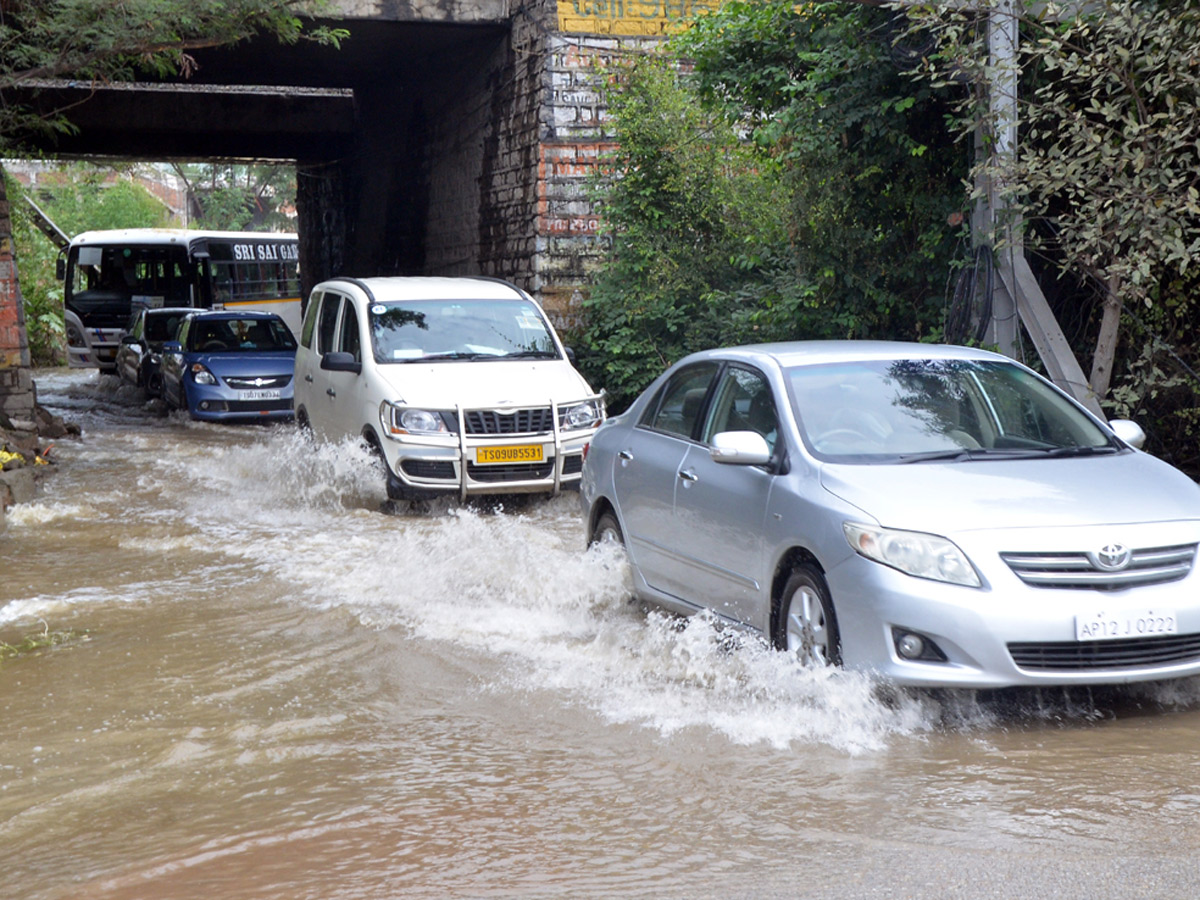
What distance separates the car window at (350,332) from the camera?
12.1 m

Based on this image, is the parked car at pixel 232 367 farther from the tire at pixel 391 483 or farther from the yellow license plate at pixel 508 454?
the yellow license plate at pixel 508 454

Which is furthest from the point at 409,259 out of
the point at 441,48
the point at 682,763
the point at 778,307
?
the point at 682,763

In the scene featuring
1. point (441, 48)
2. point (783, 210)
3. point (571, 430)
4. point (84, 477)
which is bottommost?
point (84, 477)

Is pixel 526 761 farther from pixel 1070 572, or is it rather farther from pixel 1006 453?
pixel 1006 453

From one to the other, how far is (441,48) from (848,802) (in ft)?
54.3

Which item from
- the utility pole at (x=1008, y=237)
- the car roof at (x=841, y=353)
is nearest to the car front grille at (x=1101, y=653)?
the car roof at (x=841, y=353)

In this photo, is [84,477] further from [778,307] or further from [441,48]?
[441,48]

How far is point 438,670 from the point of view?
21.2 ft

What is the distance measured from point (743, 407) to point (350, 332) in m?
6.63

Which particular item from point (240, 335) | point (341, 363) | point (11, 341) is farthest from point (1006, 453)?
point (240, 335)

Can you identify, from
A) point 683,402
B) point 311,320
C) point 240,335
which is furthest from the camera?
point 240,335

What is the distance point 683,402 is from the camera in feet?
22.9

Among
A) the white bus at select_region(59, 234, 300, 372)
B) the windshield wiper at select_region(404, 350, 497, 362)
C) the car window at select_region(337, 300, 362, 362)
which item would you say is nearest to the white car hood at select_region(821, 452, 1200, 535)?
the windshield wiper at select_region(404, 350, 497, 362)

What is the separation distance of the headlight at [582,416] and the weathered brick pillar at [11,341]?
24.2ft
